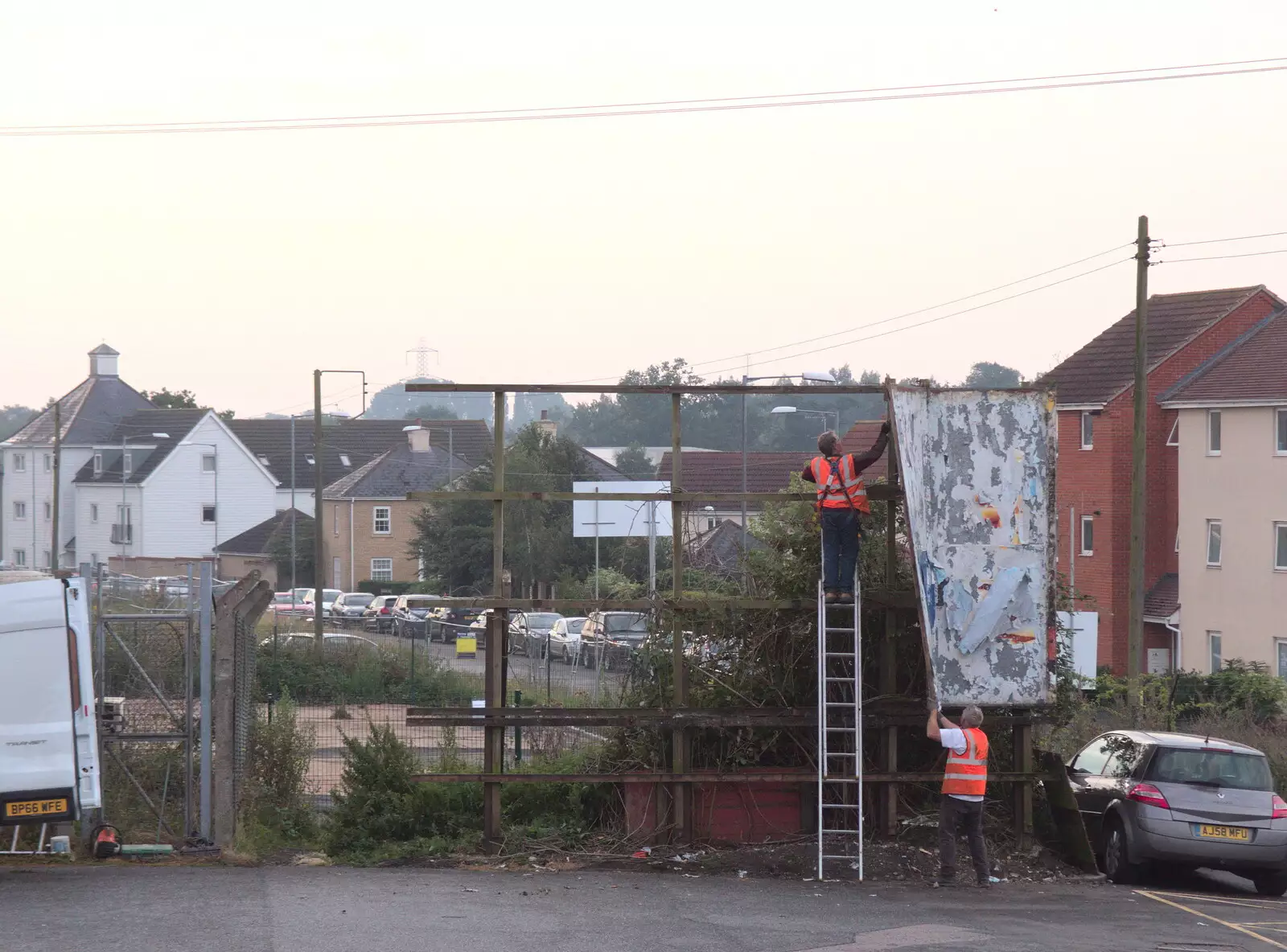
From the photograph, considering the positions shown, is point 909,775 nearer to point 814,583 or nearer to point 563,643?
point 814,583

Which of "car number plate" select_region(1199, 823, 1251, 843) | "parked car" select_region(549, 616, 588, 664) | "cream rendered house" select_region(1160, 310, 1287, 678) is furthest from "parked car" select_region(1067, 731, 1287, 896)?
"cream rendered house" select_region(1160, 310, 1287, 678)

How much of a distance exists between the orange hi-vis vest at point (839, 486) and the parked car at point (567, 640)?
11464 millimetres

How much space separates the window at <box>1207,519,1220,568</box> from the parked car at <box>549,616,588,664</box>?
17.9 metres

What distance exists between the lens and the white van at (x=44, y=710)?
10695 millimetres

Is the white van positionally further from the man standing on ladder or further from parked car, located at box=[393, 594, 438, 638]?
parked car, located at box=[393, 594, 438, 638]

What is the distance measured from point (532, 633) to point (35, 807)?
18.6 m

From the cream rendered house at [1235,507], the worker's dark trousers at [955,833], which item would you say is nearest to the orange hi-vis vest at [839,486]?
the worker's dark trousers at [955,833]

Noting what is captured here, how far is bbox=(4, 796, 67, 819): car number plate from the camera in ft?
34.8

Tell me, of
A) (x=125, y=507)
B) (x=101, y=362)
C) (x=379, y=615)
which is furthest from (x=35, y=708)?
(x=101, y=362)

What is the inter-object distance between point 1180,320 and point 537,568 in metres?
22.0

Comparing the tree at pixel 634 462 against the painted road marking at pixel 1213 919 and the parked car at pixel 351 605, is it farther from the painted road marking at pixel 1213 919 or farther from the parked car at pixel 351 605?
the painted road marking at pixel 1213 919

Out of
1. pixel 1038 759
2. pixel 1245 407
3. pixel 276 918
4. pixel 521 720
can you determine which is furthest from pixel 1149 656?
pixel 276 918

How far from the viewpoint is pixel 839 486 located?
12109 millimetres

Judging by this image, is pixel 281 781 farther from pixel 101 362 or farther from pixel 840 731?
pixel 101 362
